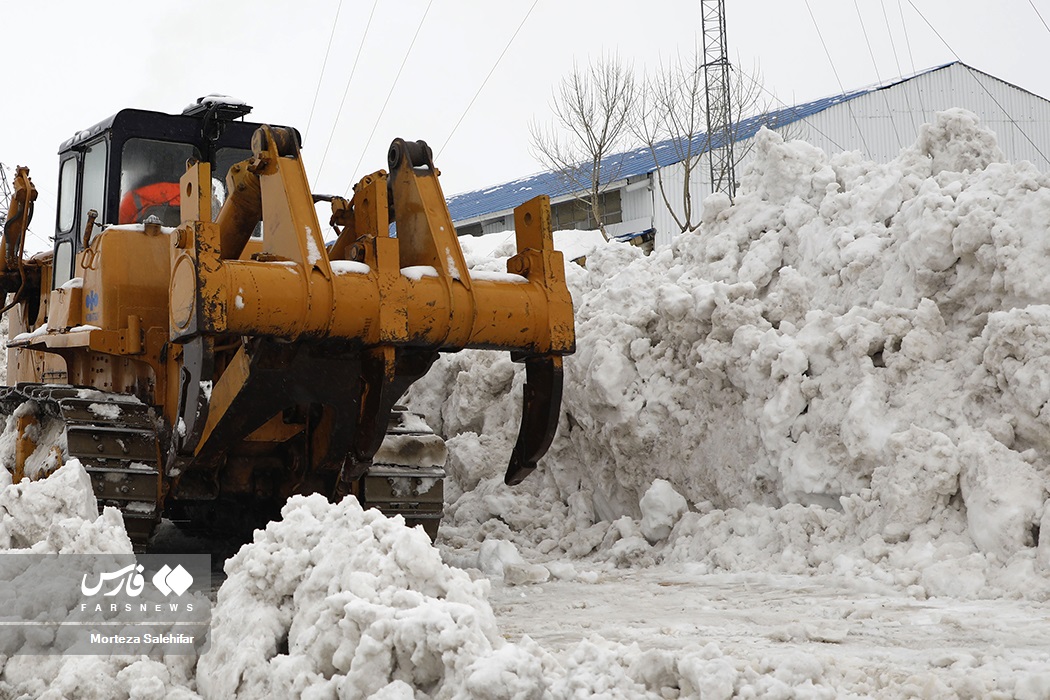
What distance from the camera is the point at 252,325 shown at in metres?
4.73

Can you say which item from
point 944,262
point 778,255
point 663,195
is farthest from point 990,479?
point 663,195

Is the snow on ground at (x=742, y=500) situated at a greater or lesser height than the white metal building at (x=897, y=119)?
lesser

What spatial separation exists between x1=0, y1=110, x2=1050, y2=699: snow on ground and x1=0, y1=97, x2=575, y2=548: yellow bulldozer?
591 millimetres

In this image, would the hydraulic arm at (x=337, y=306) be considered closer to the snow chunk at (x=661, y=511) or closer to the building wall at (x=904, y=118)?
the snow chunk at (x=661, y=511)

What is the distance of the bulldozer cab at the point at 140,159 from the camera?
21.2ft

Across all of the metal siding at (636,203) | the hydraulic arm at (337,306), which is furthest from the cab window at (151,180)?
the metal siding at (636,203)

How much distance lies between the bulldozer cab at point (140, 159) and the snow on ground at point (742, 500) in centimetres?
195

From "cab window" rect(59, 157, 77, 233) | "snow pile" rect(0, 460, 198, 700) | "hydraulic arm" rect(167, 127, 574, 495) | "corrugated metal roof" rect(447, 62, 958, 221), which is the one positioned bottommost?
"snow pile" rect(0, 460, 198, 700)

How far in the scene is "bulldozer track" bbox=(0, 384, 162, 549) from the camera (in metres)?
5.38

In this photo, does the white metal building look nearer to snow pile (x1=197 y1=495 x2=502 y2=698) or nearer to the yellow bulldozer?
the yellow bulldozer

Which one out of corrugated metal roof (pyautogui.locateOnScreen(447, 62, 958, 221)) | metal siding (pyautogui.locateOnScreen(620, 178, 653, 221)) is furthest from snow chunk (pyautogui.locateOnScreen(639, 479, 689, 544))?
metal siding (pyautogui.locateOnScreen(620, 178, 653, 221))

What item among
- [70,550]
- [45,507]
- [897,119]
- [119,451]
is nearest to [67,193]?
[119,451]

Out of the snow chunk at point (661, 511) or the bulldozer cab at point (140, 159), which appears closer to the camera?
the bulldozer cab at point (140, 159)

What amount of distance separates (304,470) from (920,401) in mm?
3234
